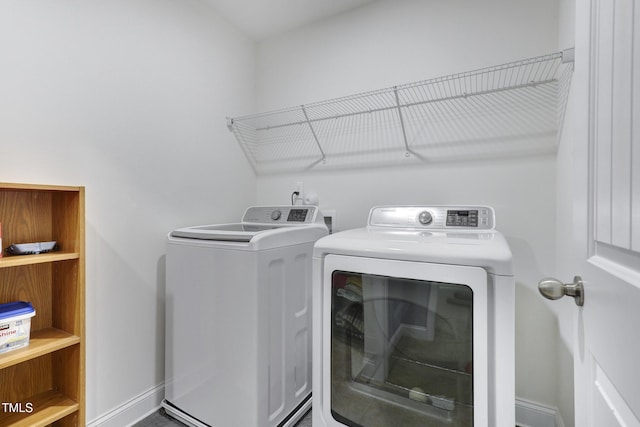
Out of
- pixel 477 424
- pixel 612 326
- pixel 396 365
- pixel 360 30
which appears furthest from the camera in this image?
pixel 360 30

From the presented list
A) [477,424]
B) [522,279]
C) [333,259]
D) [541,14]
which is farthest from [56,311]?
[541,14]

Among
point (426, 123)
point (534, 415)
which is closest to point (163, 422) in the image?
point (534, 415)

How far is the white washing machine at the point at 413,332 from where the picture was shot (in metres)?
0.91

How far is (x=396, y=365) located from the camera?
1146mm

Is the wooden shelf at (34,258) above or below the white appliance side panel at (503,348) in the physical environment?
above

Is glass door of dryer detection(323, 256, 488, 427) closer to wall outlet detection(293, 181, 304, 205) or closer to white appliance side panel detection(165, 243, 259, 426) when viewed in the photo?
white appliance side panel detection(165, 243, 259, 426)

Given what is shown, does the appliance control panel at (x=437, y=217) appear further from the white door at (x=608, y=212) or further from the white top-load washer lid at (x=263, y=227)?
the white door at (x=608, y=212)

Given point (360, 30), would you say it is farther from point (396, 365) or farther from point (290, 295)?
point (396, 365)

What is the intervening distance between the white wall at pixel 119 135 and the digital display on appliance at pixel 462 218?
1.65 m

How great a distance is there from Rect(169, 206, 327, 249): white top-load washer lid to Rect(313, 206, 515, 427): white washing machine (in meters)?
0.35

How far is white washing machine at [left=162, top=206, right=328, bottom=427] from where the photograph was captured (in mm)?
1333

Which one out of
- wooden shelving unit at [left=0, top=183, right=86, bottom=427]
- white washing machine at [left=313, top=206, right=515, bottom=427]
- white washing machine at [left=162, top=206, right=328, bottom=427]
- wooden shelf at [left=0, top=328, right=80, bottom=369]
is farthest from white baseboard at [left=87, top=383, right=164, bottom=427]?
white washing machine at [left=313, top=206, right=515, bottom=427]

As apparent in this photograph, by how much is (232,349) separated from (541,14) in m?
2.45

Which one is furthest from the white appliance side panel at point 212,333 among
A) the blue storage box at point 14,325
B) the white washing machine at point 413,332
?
the blue storage box at point 14,325
